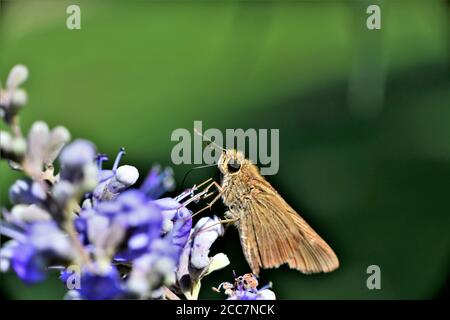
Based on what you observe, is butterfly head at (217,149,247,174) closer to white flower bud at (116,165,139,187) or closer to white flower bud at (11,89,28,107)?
white flower bud at (116,165,139,187)

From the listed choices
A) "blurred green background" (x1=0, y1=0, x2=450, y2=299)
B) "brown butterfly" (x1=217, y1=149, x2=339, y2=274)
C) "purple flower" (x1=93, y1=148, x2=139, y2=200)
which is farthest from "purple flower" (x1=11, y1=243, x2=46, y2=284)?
"blurred green background" (x1=0, y1=0, x2=450, y2=299)

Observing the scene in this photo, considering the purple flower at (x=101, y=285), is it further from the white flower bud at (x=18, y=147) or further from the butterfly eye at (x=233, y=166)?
the butterfly eye at (x=233, y=166)

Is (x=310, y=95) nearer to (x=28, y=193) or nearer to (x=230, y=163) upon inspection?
(x=230, y=163)

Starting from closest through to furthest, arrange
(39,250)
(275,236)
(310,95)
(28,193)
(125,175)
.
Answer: (39,250)
(28,193)
(125,175)
(275,236)
(310,95)

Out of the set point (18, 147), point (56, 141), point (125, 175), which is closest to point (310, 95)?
point (125, 175)

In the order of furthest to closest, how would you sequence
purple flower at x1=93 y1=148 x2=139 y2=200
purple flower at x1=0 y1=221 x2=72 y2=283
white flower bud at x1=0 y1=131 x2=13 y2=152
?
1. purple flower at x1=93 y1=148 x2=139 y2=200
2. white flower bud at x1=0 y1=131 x2=13 y2=152
3. purple flower at x1=0 y1=221 x2=72 y2=283

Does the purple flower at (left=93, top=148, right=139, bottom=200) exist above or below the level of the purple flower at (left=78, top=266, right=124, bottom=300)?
above

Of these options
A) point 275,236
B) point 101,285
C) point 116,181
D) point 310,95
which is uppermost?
point 310,95
